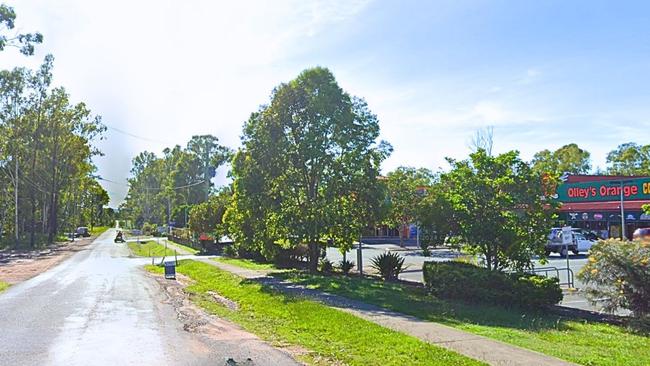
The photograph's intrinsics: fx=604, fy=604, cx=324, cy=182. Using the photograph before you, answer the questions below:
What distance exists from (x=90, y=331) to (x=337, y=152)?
12.7 meters

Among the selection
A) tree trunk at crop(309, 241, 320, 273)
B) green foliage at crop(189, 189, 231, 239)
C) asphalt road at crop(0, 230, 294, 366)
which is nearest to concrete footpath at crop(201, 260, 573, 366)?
asphalt road at crop(0, 230, 294, 366)

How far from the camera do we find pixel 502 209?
16.0 meters

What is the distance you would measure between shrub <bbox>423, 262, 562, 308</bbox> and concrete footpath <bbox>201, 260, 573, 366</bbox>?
2.37m

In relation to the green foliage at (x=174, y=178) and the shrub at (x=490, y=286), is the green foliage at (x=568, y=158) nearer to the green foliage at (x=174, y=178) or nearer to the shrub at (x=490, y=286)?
the green foliage at (x=174, y=178)

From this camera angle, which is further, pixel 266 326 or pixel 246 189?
pixel 246 189

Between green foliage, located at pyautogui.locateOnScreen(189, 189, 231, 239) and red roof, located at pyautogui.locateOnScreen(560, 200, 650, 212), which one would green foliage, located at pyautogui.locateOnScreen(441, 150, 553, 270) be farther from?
red roof, located at pyautogui.locateOnScreen(560, 200, 650, 212)

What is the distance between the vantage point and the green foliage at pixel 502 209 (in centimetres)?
1578

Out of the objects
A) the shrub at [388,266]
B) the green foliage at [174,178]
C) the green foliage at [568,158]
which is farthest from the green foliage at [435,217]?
the green foliage at [568,158]

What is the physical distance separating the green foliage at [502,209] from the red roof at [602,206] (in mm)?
26692

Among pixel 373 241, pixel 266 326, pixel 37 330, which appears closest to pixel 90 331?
pixel 37 330

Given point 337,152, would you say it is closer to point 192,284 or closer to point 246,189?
point 246,189

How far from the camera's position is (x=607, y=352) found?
9.12m

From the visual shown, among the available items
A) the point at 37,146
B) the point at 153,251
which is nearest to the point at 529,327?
the point at 153,251

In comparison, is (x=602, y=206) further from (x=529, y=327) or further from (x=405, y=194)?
(x=529, y=327)
